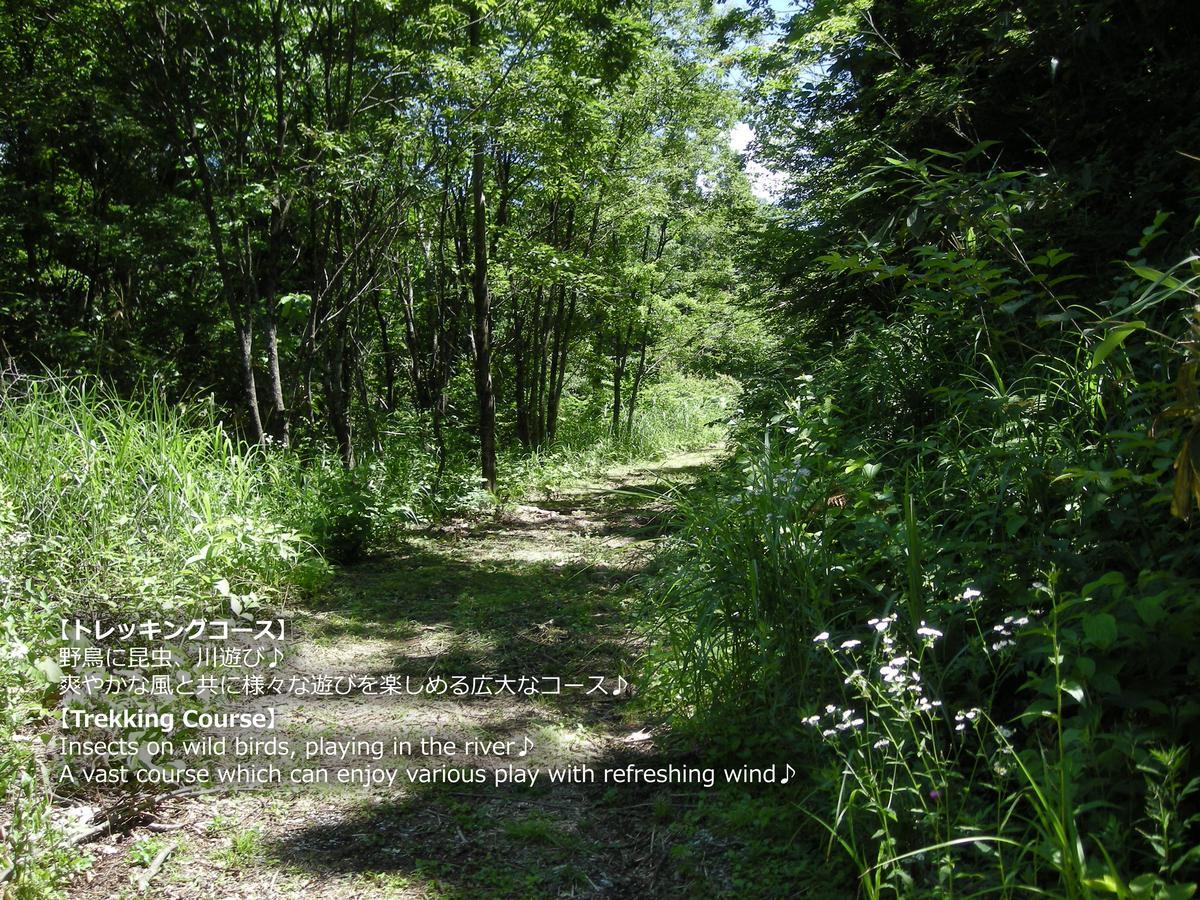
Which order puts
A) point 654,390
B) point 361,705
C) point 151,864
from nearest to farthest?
1. point 151,864
2. point 361,705
3. point 654,390

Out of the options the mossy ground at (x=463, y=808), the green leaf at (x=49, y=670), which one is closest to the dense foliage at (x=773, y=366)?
the green leaf at (x=49, y=670)

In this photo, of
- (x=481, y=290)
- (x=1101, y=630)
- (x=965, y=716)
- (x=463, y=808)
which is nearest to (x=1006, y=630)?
(x=965, y=716)

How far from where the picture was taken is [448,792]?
2557 mm

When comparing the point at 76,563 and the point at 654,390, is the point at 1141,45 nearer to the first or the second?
the point at 76,563

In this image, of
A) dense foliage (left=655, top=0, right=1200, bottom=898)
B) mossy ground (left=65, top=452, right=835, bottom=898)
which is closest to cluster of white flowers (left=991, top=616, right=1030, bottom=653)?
dense foliage (left=655, top=0, right=1200, bottom=898)

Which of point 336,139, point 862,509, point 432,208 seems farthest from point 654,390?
point 862,509

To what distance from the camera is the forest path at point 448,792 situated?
208 centimetres

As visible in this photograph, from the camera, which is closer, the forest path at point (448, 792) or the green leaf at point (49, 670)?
the forest path at point (448, 792)

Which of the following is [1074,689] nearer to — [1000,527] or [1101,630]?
[1101,630]

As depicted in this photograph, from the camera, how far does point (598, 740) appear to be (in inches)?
112

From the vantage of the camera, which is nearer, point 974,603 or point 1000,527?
point 974,603

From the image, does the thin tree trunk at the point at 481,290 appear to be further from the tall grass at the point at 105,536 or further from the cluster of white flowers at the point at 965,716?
the cluster of white flowers at the point at 965,716

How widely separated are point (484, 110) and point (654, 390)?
11.1 m

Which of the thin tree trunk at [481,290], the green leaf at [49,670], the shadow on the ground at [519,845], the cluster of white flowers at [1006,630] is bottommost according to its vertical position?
the shadow on the ground at [519,845]
